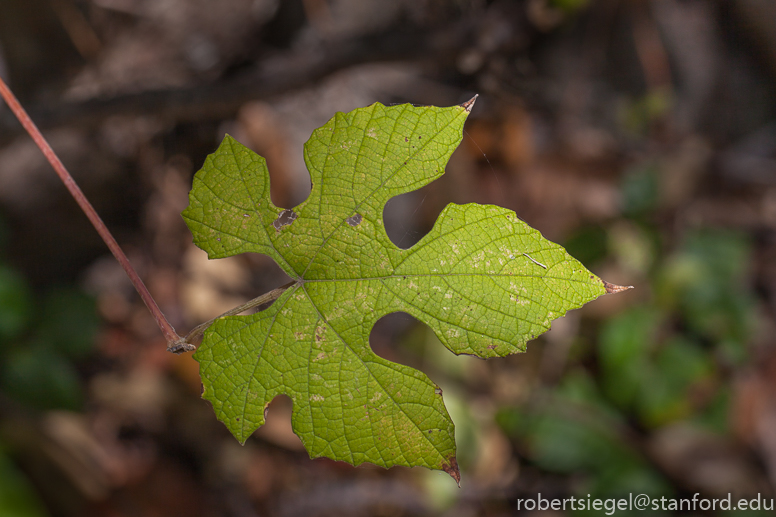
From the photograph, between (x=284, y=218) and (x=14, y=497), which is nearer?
(x=284, y=218)

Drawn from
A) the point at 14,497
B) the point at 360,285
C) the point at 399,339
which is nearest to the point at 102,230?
the point at 360,285

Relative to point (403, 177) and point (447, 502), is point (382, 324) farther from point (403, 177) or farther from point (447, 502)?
point (403, 177)

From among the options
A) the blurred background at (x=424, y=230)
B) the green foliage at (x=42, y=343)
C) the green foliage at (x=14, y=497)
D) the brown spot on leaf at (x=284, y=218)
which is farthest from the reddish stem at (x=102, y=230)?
the green foliage at (x=14, y=497)

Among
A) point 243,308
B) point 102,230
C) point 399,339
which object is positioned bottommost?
point 399,339

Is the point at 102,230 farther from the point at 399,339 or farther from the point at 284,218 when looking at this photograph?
the point at 399,339

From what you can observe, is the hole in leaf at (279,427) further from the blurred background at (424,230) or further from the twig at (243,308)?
the twig at (243,308)

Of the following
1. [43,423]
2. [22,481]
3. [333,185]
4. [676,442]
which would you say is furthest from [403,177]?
[676,442]

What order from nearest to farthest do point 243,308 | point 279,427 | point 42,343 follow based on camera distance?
1. point 243,308
2. point 42,343
3. point 279,427

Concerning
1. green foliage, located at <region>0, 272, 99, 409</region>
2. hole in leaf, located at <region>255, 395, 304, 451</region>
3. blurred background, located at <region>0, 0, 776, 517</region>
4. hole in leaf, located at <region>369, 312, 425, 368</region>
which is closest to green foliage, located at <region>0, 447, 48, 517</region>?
blurred background, located at <region>0, 0, 776, 517</region>
